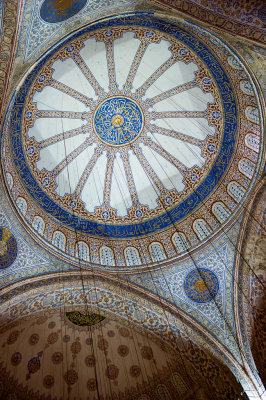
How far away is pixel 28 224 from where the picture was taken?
8109mm

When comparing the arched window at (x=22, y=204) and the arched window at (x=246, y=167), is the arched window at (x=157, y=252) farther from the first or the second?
the arched window at (x=22, y=204)

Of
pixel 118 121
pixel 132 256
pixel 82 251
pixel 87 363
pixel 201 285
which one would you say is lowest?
pixel 87 363

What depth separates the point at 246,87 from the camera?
7.38 meters

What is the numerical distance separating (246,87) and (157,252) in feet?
18.0

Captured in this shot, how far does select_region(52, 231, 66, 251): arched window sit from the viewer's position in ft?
28.6

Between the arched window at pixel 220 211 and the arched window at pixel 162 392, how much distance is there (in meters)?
5.51

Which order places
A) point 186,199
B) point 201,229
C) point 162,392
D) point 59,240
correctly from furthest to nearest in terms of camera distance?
point 186,199 < point 201,229 < point 162,392 < point 59,240

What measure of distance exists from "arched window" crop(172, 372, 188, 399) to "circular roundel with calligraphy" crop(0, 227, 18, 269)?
6.19 metres

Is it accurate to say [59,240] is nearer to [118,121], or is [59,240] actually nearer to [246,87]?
[118,121]

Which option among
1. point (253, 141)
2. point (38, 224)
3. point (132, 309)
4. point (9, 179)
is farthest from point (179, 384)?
point (9, 179)

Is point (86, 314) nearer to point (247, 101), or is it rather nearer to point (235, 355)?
point (235, 355)

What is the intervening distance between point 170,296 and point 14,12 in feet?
26.4

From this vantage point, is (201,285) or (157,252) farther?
(157,252)

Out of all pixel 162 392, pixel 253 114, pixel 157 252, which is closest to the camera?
pixel 253 114
